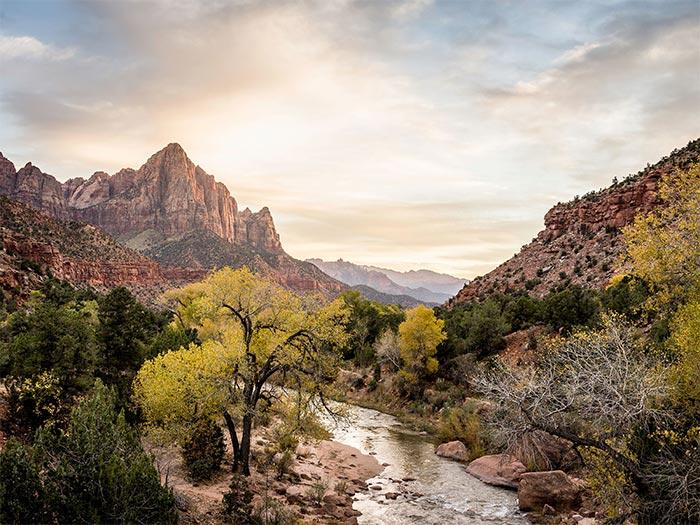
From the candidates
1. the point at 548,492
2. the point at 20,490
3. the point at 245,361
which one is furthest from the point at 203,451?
the point at 548,492

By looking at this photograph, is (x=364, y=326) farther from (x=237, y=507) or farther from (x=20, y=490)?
(x=20, y=490)

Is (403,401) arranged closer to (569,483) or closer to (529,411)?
(569,483)

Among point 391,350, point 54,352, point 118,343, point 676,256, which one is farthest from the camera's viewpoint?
point 391,350

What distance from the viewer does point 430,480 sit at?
923 inches

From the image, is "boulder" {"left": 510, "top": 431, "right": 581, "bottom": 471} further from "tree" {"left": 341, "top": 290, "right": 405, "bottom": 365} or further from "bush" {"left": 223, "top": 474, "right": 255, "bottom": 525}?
"tree" {"left": 341, "top": 290, "right": 405, "bottom": 365}

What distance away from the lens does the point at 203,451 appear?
65.2 ft

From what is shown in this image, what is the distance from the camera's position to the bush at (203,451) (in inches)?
755

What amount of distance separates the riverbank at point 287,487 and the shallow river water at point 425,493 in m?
0.83

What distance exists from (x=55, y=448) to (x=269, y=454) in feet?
39.9

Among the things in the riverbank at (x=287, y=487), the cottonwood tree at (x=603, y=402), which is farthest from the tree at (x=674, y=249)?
the riverbank at (x=287, y=487)

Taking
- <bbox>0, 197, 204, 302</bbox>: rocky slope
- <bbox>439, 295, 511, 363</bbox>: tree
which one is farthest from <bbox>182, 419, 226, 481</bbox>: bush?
<bbox>0, 197, 204, 302</bbox>: rocky slope

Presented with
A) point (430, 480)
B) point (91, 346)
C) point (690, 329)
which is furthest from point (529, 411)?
point (91, 346)

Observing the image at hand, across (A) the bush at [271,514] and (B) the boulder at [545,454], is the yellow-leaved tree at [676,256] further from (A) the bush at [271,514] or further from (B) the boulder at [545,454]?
(A) the bush at [271,514]

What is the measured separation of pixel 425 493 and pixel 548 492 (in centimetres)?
508
